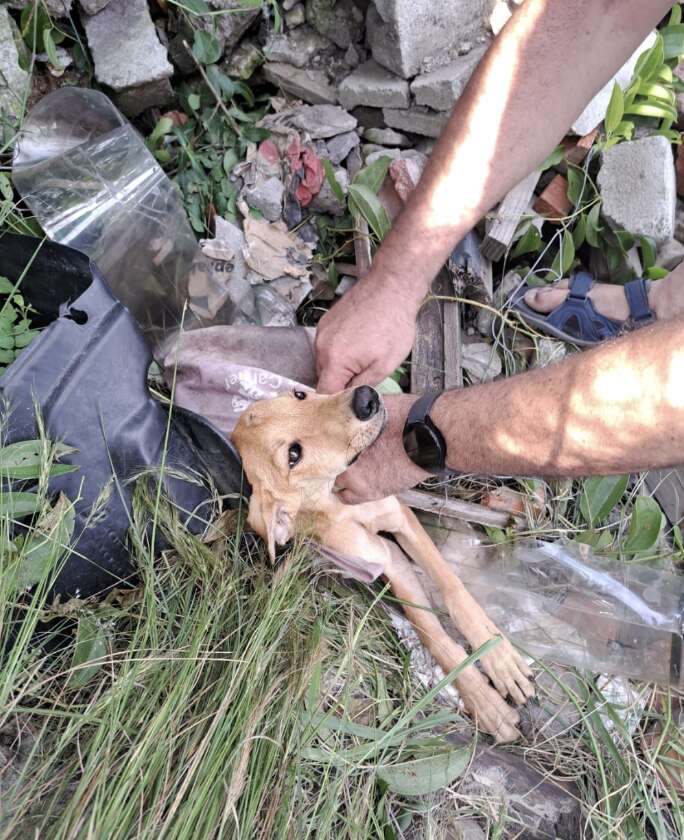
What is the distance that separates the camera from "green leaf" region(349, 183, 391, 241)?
9.37 feet

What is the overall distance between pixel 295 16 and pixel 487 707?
3339mm

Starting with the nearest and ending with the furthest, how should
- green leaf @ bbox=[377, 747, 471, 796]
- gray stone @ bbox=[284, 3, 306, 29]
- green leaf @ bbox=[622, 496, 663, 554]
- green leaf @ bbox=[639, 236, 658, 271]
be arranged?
1. green leaf @ bbox=[377, 747, 471, 796]
2. green leaf @ bbox=[622, 496, 663, 554]
3. green leaf @ bbox=[639, 236, 658, 271]
4. gray stone @ bbox=[284, 3, 306, 29]

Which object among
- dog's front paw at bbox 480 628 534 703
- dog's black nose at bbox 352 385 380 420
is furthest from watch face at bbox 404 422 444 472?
dog's front paw at bbox 480 628 534 703

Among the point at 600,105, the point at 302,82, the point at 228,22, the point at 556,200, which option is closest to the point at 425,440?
the point at 556,200

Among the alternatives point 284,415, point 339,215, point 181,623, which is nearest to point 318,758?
point 181,623

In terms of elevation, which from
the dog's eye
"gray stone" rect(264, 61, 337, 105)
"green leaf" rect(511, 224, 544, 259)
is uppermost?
"gray stone" rect(264, 61, 337, 105)

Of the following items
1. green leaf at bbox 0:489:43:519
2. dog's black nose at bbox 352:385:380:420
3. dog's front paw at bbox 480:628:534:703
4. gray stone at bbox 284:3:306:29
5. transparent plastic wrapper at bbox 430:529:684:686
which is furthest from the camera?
gray stone at bbox 284:3:306:29

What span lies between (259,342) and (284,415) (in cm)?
63

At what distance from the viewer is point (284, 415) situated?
2.20 metres

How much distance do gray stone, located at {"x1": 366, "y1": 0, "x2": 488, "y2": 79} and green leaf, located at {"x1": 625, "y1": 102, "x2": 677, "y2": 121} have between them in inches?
34.3

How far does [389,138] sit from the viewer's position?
3307mm

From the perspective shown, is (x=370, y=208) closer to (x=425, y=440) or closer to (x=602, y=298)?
(x=602, y=298)

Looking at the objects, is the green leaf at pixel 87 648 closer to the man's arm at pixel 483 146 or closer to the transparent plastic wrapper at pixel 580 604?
the man's arm at pixel 483 146

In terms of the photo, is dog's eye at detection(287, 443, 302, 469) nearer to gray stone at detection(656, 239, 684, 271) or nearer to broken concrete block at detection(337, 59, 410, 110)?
broken concrete block at detection(337, 59, 410, 110)
